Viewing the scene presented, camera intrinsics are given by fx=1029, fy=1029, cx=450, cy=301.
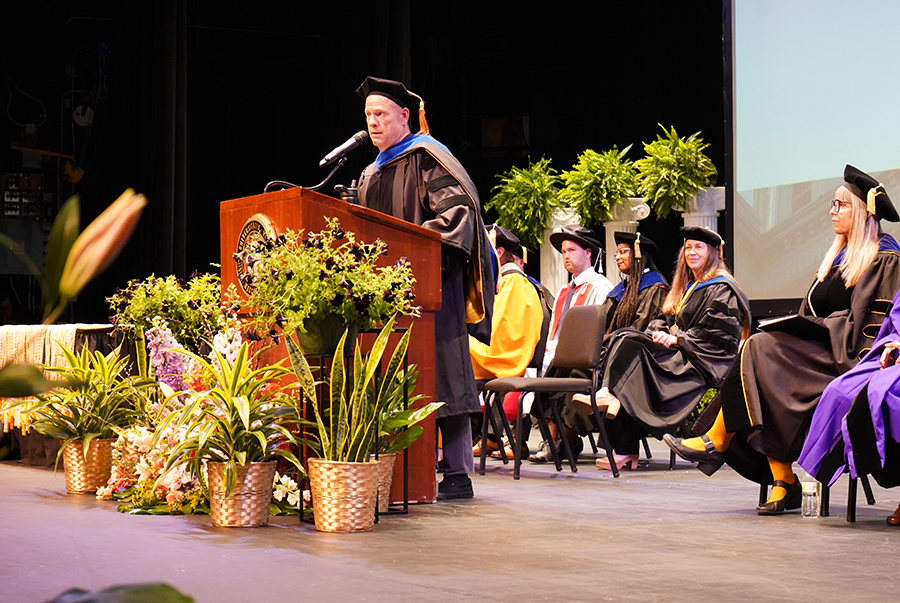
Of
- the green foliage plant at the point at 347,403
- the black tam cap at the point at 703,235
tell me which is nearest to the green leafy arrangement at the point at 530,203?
the black tam cap at the point at 703,235

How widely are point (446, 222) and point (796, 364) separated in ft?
4.74

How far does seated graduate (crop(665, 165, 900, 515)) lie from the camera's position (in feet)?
12.6

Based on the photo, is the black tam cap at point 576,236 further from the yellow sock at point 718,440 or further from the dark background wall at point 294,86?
the yellow sock at point 718,440

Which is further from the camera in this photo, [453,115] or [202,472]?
[453,115]

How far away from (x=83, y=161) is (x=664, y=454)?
22.1 ft

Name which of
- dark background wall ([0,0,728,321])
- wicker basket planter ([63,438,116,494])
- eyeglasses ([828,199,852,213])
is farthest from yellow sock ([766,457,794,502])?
dark background wall ([0,0,728,321])

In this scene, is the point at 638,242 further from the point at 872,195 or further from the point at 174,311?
the point at 174,311

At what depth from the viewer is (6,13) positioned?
32.6ft

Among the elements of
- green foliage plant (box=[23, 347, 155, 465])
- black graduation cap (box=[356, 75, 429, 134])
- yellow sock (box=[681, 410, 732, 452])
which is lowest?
yellow sock (box=[681, 410, 732, 452])

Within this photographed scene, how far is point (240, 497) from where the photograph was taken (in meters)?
3.11

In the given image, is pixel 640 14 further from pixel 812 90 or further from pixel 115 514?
pixel 115 514

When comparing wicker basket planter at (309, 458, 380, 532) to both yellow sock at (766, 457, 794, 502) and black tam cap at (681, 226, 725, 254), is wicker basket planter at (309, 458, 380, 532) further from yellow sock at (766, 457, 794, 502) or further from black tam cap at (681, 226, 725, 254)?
black tam cap at (681, 226, 725, 254)

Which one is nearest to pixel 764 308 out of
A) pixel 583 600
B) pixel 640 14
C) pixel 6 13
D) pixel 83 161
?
pixel 640 14

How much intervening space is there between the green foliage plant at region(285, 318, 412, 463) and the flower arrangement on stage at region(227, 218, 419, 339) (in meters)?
0.09
